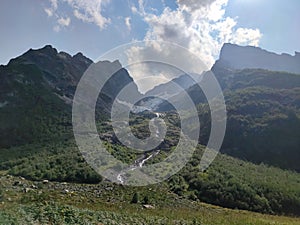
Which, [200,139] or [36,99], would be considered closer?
[200,139]

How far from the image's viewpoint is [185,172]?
65625mm

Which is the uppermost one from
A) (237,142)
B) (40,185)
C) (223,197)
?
(237,142)

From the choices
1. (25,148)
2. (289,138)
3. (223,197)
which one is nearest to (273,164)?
(289,138)

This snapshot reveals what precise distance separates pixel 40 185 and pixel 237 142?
279 feet

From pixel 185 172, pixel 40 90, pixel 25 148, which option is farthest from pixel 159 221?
pixel 40 90

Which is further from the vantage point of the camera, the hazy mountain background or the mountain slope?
the mountain slope

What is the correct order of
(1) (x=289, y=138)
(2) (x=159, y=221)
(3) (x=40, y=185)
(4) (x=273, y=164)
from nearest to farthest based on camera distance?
(2) (x=159, y=221)
(3) (x=40, y=185)
(4) (x=273, y=164)
(1) (x=289, y=138)

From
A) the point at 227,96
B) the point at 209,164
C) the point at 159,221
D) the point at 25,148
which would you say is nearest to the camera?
the point at 159,221

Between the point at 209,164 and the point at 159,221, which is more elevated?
the point at 209,164

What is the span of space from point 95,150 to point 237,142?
197 ft

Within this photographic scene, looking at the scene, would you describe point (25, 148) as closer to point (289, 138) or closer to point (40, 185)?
point (40, 185)

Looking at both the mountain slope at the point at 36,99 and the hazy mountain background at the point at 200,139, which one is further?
the mountain slope at the point at 36,99

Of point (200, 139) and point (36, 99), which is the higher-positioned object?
point (36, 99)

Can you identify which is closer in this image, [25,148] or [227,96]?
[25,148]
